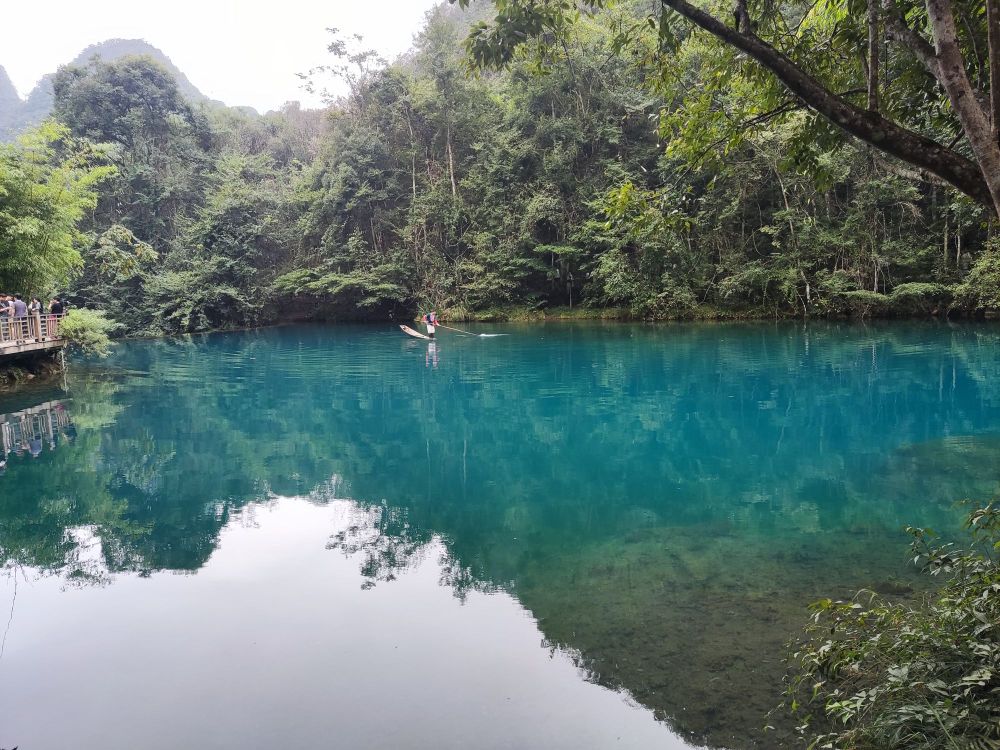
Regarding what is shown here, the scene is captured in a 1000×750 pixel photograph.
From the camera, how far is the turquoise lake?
3.67 metres

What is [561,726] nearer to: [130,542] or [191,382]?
[130,542]

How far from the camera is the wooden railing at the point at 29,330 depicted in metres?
14.5

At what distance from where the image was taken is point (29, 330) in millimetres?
15367

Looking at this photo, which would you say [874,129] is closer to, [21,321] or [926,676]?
[926,676]

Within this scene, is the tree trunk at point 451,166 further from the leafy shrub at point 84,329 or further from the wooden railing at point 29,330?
the wooden railing at point 29,330

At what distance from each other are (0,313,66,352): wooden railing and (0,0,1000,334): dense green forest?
2.05 metres

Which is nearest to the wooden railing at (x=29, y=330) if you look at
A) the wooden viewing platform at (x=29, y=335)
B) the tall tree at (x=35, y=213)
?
the wooden viewing platform at (x=29, y=335)

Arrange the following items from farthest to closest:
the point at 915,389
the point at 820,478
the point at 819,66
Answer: the point at 915,389 < the point at 820,478 < the point at 819,66

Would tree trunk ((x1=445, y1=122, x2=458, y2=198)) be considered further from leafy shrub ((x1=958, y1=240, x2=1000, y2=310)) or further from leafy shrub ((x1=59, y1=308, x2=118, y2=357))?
leafy shrub ((x1=958, y1=240, x2=1000, y2=310))

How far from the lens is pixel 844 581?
16.1ft

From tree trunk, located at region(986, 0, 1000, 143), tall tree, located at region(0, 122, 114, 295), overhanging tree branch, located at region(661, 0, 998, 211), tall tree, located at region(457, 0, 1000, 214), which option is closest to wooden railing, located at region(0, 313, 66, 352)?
tall tree, located at region(0, 122, 114, 295)

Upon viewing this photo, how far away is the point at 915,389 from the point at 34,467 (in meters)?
14.5

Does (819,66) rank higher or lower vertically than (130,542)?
higher

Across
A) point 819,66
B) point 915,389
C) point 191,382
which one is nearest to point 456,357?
point 191,382
